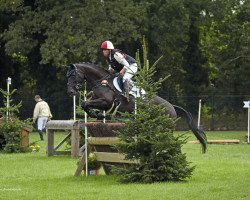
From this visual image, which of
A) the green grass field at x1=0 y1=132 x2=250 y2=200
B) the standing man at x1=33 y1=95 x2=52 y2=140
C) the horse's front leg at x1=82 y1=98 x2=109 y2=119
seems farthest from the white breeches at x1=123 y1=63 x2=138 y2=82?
the standing man at x1=33 y1=95 x2=52 y2=140

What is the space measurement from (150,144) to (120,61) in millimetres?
3496

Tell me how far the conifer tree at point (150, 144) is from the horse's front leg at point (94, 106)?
343 centimetres

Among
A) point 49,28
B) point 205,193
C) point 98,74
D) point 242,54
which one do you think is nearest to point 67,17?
point 49,28

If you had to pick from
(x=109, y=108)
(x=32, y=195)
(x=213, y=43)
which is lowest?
(x=32, y=195)

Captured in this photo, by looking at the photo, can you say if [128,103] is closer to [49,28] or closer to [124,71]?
[124,71]

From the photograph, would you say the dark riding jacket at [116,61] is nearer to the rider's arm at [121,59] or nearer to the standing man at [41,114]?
the rider's arm at [121,59]

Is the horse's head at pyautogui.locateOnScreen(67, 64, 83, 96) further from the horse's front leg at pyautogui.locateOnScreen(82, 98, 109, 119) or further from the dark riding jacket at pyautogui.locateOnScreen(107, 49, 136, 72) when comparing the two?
the dark riding jacket at pyautogui.locateOnScreen(107, 49, 136, 72)

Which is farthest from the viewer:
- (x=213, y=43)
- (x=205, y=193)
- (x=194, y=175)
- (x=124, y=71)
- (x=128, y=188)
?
(x=213, y=43)

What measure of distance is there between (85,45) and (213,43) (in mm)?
14935

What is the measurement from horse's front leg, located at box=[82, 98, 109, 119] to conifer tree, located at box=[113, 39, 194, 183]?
3427 millimetres

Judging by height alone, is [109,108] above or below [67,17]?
below

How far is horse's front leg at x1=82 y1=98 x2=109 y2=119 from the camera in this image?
731 inches

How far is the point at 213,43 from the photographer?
2328 inches

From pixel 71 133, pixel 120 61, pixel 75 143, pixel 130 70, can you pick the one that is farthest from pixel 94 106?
pixel 71 133
